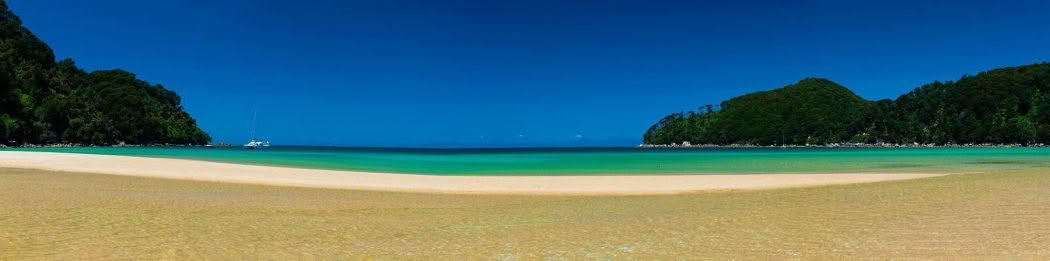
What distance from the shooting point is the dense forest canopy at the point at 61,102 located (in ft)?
289

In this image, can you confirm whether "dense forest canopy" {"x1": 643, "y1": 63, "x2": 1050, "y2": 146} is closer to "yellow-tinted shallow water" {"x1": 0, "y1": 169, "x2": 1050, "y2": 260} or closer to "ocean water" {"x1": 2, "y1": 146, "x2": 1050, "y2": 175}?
"ocean water" {"x1": 2, "y1": 146, "x2": 1050, "y2": 175}

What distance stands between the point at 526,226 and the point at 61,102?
119 m

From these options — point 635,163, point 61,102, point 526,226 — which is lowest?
point 526,226

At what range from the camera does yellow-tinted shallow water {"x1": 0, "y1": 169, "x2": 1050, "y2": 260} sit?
21.4ft

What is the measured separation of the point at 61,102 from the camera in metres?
96.3

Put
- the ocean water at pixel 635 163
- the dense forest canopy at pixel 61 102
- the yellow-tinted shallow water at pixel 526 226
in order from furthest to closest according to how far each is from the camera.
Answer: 1. the dense forest canopy at pixel 61 102
2. the ocean water at pixel 635 163
3. the yellow-tinted shallow water at pixel 526 226

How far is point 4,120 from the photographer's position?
8156cm

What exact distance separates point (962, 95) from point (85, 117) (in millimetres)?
209807

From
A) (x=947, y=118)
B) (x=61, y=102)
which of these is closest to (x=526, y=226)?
(x=61, y=102)

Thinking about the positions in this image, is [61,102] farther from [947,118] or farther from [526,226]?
[947,118]

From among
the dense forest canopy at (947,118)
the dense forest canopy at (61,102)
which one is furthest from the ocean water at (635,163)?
the dense forest canopy at (947,118)

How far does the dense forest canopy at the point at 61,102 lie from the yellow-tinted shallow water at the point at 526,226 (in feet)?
325

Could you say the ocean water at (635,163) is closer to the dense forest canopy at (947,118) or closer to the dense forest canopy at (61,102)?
the dense forest canopy at (61,102)

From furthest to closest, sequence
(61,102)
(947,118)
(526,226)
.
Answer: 1. (947,118)
2. (61,102)
3. (526,226)
